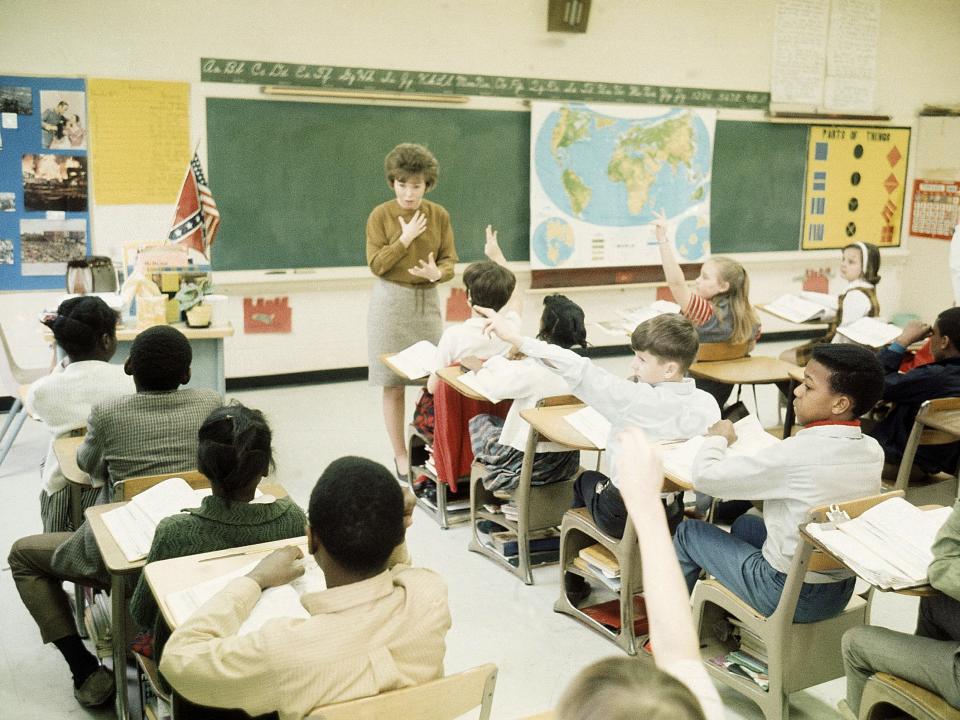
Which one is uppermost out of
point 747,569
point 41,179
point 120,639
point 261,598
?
point 41,179

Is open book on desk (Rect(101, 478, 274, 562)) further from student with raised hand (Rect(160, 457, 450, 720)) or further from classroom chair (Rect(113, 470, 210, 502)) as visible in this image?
student with raised hand (Rect(160, 457, 450, 720))

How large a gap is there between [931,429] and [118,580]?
3.02 metres

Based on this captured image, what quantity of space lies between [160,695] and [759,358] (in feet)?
10.8

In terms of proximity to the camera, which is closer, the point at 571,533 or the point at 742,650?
the point at 742,650

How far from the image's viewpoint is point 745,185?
7.53 meters

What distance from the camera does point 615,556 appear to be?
3.16m

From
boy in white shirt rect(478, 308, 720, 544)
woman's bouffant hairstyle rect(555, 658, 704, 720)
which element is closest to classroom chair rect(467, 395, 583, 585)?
boy in white shirt rect(478, 308, 720, 544)

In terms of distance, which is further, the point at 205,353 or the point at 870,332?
the point at 870,332

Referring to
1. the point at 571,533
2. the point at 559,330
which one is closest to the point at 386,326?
the point at 559,330

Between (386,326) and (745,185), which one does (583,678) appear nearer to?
(386,326)

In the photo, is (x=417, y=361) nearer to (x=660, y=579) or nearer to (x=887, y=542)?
(x=887, y=542)

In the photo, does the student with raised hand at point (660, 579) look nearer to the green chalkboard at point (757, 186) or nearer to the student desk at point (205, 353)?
the student desk at point (205, 353)

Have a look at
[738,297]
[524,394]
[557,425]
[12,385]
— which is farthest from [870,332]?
[12,385]

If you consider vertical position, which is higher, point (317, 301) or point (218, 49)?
point (218, 49)
